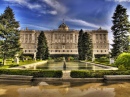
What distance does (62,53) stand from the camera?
8019 centimetres

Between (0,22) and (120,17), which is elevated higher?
(120,17)

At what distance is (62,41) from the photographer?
84.1m

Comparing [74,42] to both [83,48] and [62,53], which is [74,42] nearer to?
[62,53]

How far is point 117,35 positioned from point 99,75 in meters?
16.8

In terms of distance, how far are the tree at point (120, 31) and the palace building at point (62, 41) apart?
54697 mm

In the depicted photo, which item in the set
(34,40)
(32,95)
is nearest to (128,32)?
(32,95)

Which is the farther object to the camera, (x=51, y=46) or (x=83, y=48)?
(x=51, y=46)

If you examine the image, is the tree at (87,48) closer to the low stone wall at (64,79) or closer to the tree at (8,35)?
the tree at (8,35)

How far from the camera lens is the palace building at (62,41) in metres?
81.5

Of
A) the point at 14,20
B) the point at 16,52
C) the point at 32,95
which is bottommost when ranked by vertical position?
the point at 32,95

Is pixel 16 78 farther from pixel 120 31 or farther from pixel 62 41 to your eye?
pixel 62 41

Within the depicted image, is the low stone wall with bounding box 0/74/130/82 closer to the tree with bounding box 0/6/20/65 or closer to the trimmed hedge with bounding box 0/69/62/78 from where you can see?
the trimmed hedge with bounding box 0/69/62/78

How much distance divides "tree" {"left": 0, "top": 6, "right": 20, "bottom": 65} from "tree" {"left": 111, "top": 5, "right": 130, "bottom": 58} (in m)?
14.5

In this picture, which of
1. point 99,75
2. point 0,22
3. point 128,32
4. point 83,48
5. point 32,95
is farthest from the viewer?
point 83,48
